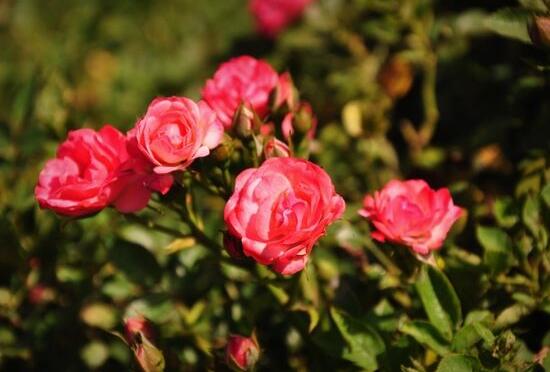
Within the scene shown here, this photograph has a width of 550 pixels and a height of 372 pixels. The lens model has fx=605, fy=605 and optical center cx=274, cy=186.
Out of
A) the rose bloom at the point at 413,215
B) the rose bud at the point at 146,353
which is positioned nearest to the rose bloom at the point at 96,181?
the rose bud at the point at 146,353

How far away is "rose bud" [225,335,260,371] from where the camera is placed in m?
1.02

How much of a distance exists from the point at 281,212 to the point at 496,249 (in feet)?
1.54

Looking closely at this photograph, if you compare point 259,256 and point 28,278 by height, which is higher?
point 259,256

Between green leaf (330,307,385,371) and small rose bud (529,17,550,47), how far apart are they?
23.1 inches

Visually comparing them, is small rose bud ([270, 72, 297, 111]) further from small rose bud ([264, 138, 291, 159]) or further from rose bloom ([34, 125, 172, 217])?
rose bloom ([34, 125, 172, 217])

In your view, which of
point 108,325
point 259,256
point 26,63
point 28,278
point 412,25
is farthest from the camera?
point 26,63

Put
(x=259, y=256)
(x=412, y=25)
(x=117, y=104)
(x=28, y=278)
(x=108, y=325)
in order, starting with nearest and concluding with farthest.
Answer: (x=259, y=256) < (x=108, y=325) < (x=28, y=278) < (x=412, y=25) < (x=117, y=104)

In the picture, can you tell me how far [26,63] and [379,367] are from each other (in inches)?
91.0

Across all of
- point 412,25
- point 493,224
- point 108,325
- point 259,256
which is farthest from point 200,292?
point 412,25

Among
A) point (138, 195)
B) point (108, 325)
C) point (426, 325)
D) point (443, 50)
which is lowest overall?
point (108, 325)

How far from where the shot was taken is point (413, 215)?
0.99 meters

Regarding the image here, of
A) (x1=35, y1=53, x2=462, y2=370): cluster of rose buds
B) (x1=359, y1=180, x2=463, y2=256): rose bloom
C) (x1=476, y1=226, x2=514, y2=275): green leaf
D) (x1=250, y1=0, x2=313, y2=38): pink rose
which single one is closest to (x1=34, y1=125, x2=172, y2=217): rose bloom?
(x1=35, y1=53, x2=462, y2=370): cluster of rose buds

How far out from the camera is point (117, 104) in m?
2.41

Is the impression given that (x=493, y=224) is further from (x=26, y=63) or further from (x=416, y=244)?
(x=26, y=63)
